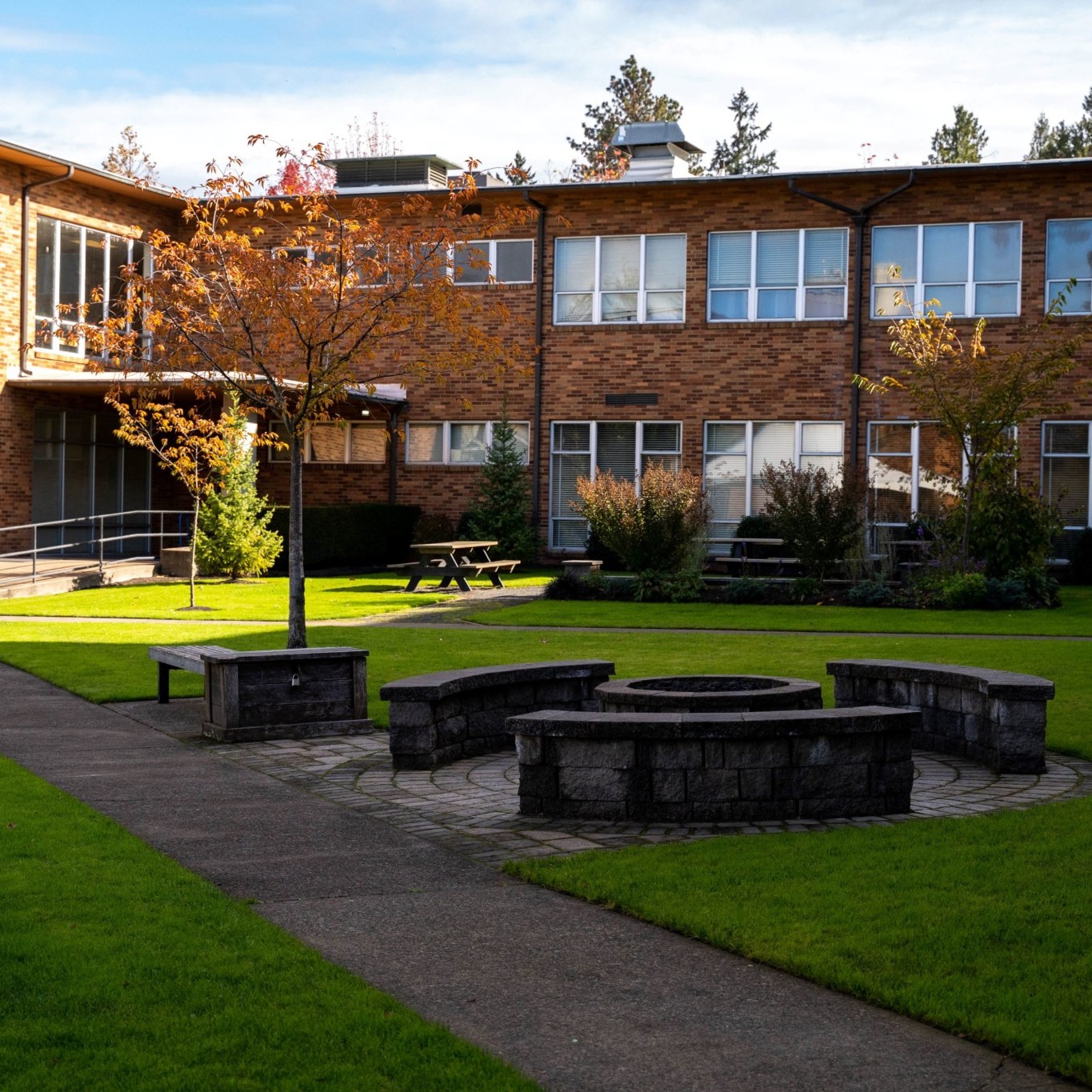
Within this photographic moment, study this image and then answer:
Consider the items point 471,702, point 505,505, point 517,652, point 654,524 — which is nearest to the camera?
→ point 471,702

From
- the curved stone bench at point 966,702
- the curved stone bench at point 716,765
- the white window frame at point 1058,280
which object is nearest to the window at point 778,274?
the white window frame at point 1058,280

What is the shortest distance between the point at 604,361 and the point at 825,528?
8.47 m

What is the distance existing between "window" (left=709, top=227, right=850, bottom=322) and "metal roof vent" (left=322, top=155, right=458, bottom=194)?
263 inches

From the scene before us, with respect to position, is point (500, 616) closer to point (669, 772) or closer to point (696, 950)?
point (669, 772)

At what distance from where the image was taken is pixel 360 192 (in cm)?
2964

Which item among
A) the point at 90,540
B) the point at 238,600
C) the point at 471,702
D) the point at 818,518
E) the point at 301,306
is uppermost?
the point at 301,306

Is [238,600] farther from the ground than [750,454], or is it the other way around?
[750,454]

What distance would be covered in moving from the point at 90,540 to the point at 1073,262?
60.8 ft

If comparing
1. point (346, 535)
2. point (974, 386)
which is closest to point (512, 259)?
point (346, 535)

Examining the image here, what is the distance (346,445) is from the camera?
2997 cm

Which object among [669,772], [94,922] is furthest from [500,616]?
[94,922]

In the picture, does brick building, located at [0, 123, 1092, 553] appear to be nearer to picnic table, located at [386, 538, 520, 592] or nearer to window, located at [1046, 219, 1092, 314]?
window, located at [1046, 219, 1092, 314]

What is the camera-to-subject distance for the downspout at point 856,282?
26.4 meters

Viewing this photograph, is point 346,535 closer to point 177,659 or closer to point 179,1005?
point 177,659
